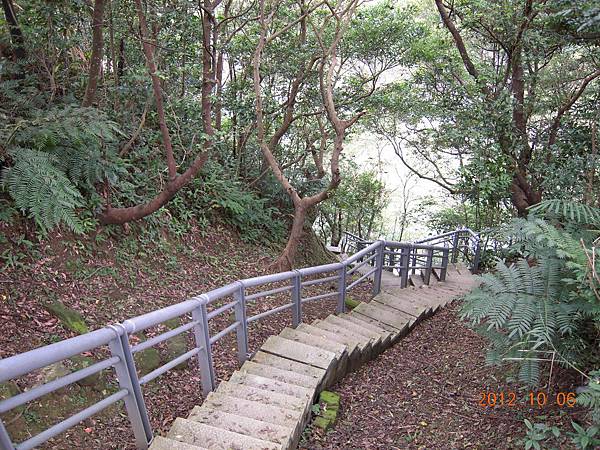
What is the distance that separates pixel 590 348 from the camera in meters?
3.26

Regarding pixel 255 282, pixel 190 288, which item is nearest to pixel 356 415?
pixel 255 282

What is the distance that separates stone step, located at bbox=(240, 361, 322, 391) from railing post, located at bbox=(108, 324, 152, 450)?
1.36 meters

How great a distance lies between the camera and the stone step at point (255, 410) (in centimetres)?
340

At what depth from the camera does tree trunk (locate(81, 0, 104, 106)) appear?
5117 millimetres

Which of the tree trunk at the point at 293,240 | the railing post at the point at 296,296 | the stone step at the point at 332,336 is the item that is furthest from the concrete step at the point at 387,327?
the tree trunk at the point at 293,240

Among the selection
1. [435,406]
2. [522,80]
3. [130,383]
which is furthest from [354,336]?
[522,80]

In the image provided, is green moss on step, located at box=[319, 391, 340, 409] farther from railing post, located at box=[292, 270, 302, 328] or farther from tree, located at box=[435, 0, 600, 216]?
tree, located at box=[435, 0, 600, 216]

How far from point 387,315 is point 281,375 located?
306 centimetres

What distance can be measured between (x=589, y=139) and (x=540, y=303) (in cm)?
547

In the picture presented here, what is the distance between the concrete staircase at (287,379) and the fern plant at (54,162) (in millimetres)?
2382

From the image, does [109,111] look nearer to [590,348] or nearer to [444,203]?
[590,348]

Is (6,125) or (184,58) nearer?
(6,125)

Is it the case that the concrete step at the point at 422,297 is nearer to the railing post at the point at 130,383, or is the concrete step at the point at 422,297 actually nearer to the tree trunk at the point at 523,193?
the tree trunk at the point at 523,193

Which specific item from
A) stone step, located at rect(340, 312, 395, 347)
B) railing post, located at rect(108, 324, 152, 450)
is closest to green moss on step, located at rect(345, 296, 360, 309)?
stone step, located at rect(340, 312, 395, 347)
